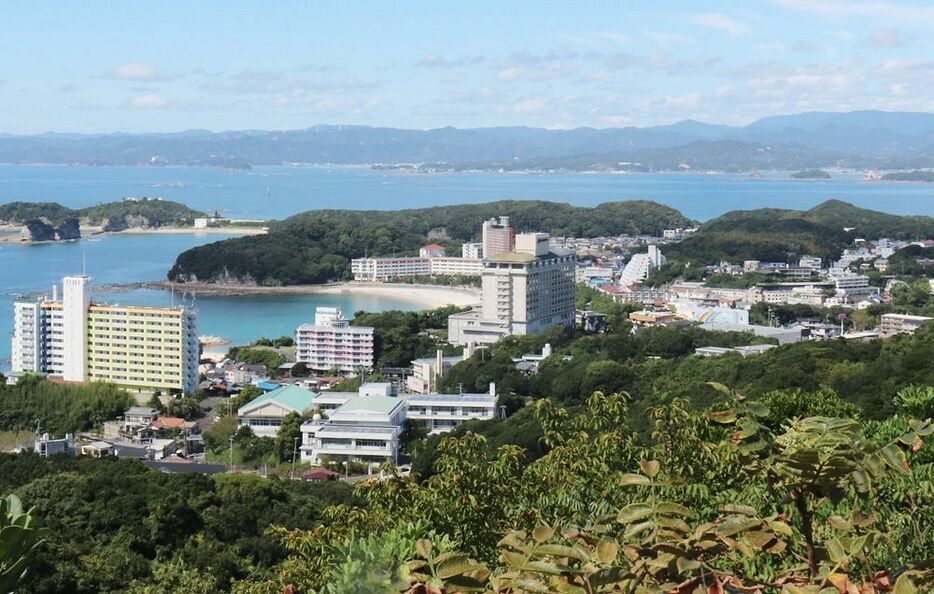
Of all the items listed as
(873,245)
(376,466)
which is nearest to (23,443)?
(376,466)

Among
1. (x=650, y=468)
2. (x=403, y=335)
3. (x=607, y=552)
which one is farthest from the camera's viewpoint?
(x=403, y=335)

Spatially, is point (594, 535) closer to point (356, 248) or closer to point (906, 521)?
point (906, 521)

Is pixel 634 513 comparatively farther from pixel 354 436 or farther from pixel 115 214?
pixel 115 214

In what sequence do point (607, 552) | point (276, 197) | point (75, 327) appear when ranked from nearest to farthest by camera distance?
point (607, 552) < point (75, 327) < point (276, 197)

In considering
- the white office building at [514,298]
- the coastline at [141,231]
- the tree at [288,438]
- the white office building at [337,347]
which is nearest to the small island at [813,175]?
the coastline at [141,231]

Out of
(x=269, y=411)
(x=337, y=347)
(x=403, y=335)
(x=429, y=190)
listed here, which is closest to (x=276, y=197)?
(x=429, y=190)

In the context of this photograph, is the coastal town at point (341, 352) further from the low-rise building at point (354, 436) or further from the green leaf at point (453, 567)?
the green leaf at point (453, 567)

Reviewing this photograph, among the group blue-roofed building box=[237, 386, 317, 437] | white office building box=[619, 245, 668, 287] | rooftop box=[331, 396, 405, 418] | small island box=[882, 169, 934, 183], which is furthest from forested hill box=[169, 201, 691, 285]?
small island box=[882, 169, 934, 183]
